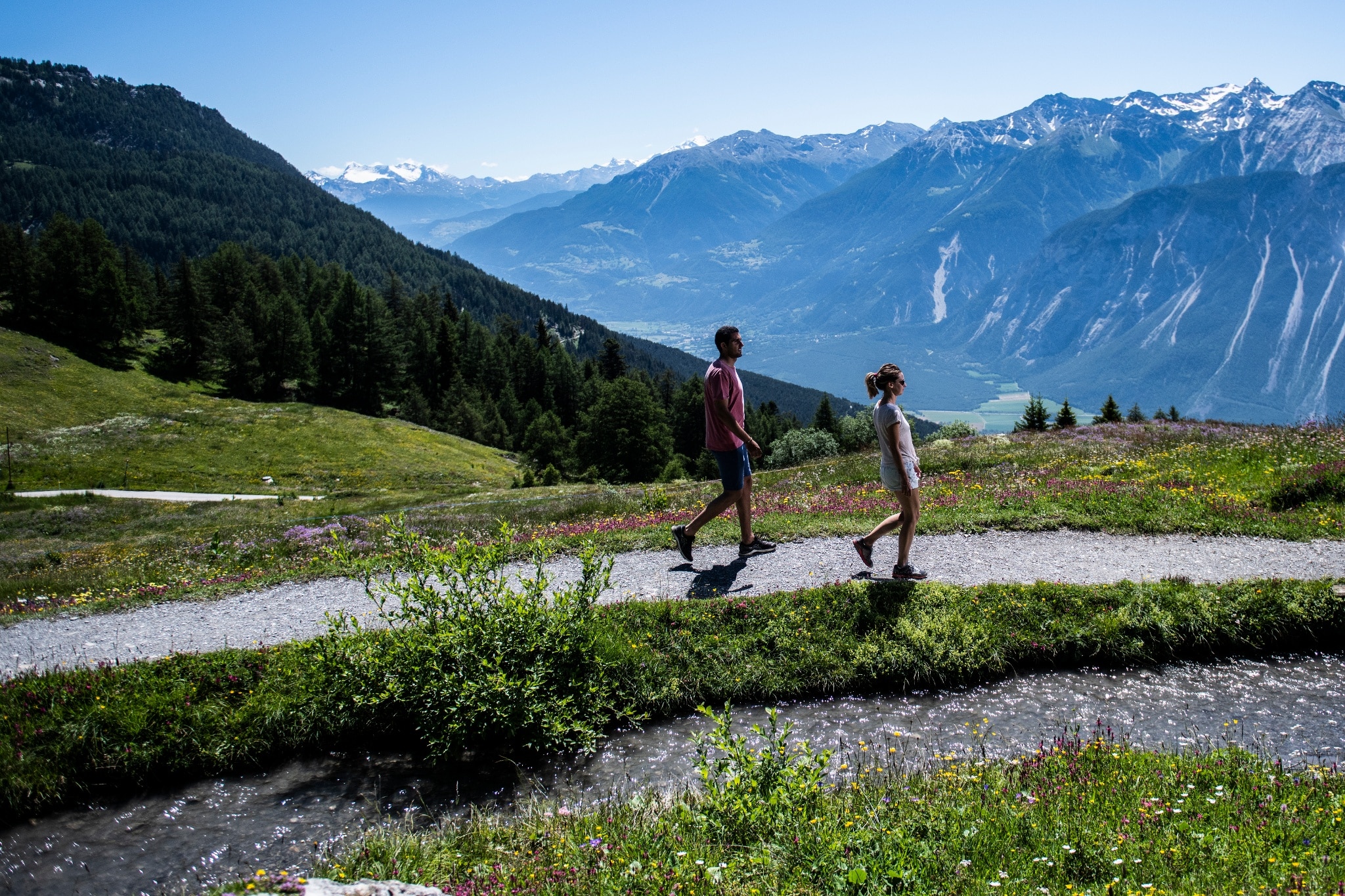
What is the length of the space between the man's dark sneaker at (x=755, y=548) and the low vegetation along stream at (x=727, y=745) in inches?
109

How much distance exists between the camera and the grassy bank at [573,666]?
7.32 meters

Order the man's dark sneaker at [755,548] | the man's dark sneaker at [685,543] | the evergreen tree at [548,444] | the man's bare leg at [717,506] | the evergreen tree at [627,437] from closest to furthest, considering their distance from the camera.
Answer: the man's bare leg at [717,506]
the man's dark sneaker at [685,543]
the man's dark sneaker at [755,548]
the evergreen tree at [627,437]
the evergreen tree at [548,444]

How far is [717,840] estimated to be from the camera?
16.9 ft

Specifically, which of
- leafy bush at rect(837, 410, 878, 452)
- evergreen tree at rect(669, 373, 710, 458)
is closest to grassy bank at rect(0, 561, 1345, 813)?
leafy bush at rect(837, 410, 878, 452)

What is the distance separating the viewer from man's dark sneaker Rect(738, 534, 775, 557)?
1284 centimetres

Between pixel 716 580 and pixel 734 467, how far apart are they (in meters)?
1.89

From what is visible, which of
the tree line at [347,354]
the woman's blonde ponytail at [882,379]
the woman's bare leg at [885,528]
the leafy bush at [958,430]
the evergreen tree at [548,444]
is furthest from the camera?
the evergreen tree at [548,444]

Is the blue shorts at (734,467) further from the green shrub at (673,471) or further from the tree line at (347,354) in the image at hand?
the green shrub at (673,471)

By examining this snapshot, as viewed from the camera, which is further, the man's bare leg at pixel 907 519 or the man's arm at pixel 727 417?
the man's arm at pixel 727 417

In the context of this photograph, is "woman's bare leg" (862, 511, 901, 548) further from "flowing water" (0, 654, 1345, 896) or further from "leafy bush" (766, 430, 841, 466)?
"leafy bush" (766, 430, 841, 466)

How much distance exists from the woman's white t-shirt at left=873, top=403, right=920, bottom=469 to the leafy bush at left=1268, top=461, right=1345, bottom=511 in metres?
9.90

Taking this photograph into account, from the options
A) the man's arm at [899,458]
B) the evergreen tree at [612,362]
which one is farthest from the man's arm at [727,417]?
the evergreen tree at [612,362]

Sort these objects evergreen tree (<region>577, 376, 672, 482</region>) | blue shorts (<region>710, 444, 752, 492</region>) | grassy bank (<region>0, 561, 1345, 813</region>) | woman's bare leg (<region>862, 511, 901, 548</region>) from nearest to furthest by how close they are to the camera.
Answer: grassy bank (<region>0, 561, 1345, 813</region>), woman's bare leg (<region>862, 511, 901, 548</region>), blue shorts (<region>710, 444, 752, 492</region>), evergreen tree (<region>577, 376, 672, 482</region>)

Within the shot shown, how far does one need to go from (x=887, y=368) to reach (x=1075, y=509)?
7.70 m
